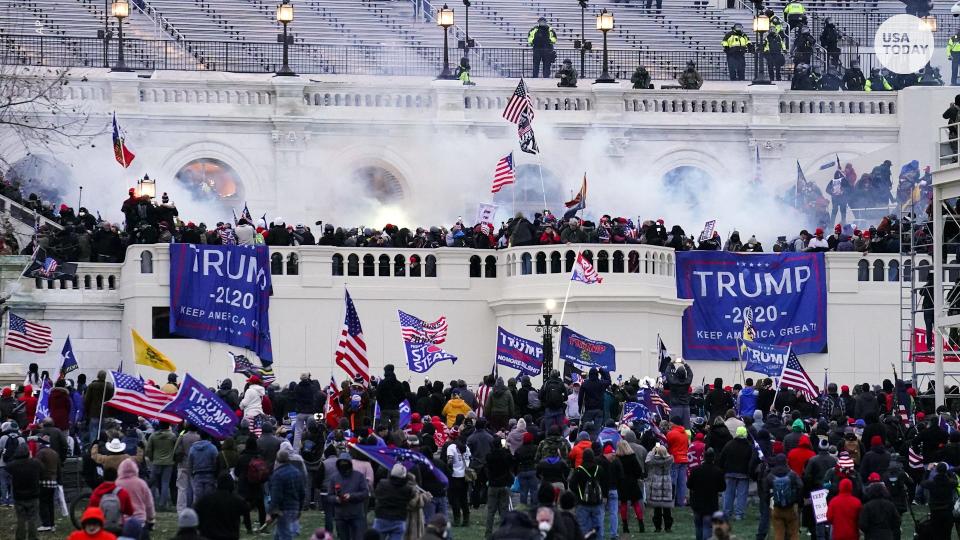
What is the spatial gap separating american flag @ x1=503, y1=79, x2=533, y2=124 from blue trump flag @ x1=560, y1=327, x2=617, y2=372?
1064 cm

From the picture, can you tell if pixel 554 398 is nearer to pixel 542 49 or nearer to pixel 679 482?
pixel 679 482

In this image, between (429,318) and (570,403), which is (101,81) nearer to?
(429,318)

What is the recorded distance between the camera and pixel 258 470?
3697 centimetres

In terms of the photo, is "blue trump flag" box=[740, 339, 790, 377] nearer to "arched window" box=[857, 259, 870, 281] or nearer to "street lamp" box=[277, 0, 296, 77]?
"arched window" box=[857, 259, 870, 281]

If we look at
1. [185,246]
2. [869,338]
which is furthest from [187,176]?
[869,338]

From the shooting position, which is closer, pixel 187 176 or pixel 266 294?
pixel 266 294

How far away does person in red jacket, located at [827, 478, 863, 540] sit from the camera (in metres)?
34.2

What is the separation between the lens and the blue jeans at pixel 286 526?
35000 mm

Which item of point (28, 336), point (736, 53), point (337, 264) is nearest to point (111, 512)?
point (28, 336)

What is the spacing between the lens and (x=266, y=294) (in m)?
54.2

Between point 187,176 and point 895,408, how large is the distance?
72.6ft

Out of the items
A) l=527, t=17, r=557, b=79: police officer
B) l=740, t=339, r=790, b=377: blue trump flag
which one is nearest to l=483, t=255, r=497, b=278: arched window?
l=740, t=339, r=790, b=377: blue trump flag

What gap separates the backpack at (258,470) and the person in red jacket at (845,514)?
7.42 m

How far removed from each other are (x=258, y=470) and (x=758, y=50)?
32.6 m
